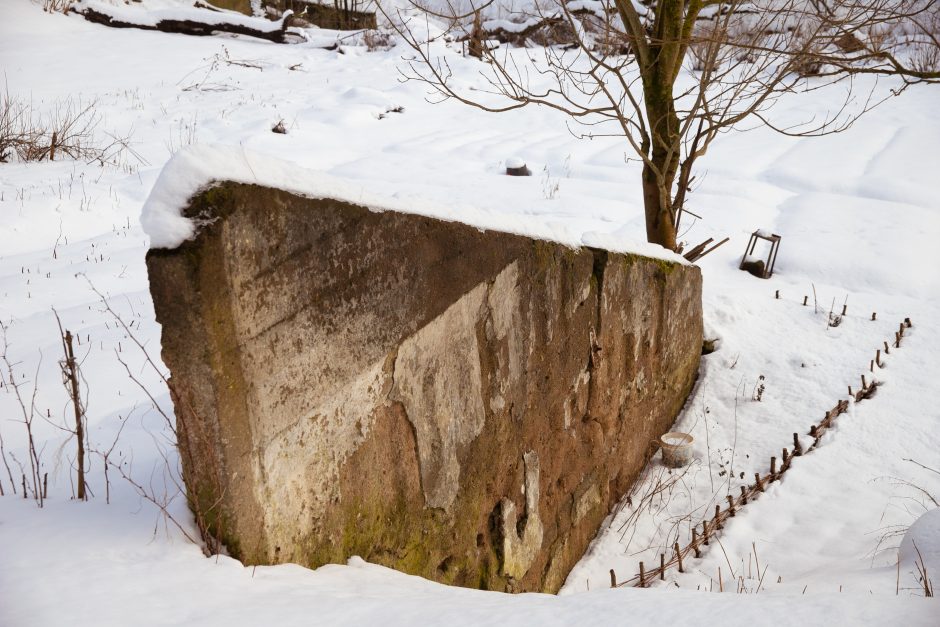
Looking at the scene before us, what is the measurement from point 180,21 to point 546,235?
611 inches

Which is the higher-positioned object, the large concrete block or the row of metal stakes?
the large concrete block

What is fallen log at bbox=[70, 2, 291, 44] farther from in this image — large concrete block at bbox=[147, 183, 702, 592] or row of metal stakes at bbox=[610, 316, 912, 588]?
row of metal stakes at bbox=[610, 316, 912, 588]

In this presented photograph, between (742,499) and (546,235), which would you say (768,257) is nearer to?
(742,499)

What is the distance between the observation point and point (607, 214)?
7.55 metres

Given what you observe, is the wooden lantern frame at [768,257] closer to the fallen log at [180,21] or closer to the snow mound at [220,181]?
the snow mound at [220,181]

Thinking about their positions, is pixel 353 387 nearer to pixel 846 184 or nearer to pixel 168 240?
pixel 168 240

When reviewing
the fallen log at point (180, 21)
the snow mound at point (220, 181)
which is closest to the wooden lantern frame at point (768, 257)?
the snow mound at point (220, 181)

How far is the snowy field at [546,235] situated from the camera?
1666mm

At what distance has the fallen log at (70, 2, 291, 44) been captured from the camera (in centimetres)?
1527

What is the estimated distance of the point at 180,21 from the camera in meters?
15.5

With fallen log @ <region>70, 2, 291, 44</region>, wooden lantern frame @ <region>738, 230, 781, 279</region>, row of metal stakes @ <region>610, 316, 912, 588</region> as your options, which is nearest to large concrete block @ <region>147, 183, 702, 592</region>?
row of metal stakes @ <region>610, 316, 912, 588</region>

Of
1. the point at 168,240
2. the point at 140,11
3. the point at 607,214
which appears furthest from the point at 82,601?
the point at 140,11

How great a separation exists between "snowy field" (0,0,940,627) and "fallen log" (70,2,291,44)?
56.3 inches

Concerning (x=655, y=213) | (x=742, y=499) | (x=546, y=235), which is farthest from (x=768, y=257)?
(x=546, y=235)
